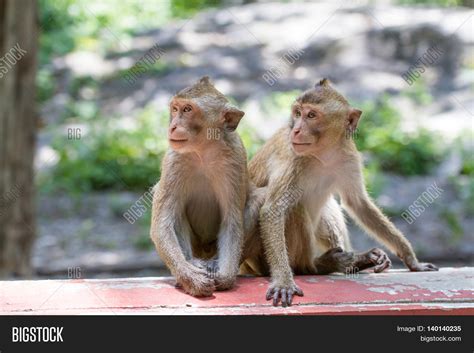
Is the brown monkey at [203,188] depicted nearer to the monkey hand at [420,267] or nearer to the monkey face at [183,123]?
the monkey face at [183,123]

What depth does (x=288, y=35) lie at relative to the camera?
17.5 m

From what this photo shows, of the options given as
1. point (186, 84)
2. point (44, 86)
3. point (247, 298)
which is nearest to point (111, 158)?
point (186, 84)

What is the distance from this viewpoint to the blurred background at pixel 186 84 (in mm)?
11406

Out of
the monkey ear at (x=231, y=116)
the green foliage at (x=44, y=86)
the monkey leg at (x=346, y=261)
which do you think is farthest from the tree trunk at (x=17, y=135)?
the green foliage at (x=44, y=86)

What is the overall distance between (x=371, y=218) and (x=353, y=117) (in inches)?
35.5

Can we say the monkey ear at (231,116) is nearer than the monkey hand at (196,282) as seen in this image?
No

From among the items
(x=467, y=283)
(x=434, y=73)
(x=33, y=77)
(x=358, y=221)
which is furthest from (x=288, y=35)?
(x=467, y=283)

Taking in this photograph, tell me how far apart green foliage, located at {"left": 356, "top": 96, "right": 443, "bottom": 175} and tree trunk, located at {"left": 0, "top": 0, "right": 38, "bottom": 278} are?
541 centimetres

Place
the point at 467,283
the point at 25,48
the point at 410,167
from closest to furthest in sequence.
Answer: the point at 467,283
the point at 25,48
the point at 410,167

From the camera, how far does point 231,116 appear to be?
536 cm

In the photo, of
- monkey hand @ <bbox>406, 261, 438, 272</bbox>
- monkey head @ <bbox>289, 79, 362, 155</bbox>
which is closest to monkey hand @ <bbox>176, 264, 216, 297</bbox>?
monkey head @ <bbox>289, 79, 362, 155</bbox>

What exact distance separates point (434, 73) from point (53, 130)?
7448 millimetres

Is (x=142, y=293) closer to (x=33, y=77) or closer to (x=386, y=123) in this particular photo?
(x=33, y=77)

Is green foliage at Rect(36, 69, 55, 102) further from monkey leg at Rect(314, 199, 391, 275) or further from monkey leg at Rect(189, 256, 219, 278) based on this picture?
monkey leg at Rect(189, 256, 219, 278)
